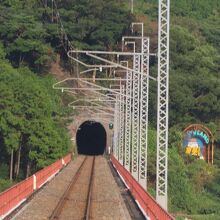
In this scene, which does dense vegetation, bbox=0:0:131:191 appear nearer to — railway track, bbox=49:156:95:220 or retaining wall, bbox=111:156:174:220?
railway track, bbox=49:156:95:220

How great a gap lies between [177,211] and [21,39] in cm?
4502

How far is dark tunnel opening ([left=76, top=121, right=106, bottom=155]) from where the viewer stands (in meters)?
122

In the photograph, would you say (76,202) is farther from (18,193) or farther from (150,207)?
(150,207)

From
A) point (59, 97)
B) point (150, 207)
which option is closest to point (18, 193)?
point (150, 207)

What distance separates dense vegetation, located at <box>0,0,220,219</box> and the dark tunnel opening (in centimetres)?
1716

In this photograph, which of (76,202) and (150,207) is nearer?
(150,207)

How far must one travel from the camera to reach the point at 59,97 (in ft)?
308

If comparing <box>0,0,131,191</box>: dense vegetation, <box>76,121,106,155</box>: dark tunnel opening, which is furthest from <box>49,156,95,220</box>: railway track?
<box>76,121,106,155</box>: dark tunnel opening

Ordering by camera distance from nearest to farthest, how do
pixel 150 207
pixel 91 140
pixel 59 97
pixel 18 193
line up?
pixel 150 207 < pixel 18 193 < pixel 59 97 < pixel 91 140

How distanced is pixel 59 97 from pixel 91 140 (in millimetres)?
35168

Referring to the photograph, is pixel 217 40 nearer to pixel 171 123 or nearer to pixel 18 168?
pixel 171 123

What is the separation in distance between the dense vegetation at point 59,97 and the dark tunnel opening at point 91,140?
17156 mm

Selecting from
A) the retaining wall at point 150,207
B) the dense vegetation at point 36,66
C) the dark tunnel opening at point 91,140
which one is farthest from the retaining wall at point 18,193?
the dark tunnel opening at point 91,140

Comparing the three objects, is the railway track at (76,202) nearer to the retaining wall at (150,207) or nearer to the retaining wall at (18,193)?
the retaining wall at (18,193)
